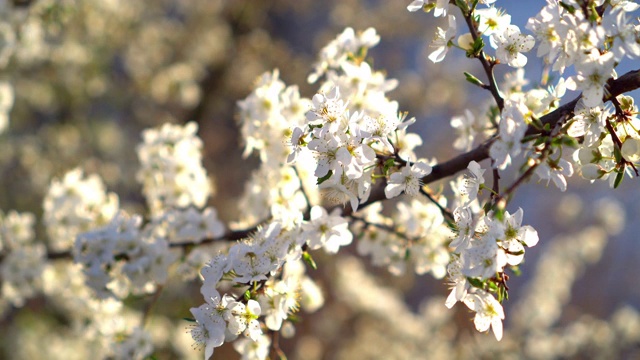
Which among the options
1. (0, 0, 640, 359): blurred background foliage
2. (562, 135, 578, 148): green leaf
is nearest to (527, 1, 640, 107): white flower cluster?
(562, 135, 578, 148): green leaf

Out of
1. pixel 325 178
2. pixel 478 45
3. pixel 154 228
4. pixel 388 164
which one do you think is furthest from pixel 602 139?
pixel 154 228

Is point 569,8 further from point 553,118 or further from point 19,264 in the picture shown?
point 19,264

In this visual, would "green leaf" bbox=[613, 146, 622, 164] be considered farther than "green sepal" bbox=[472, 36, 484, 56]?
No

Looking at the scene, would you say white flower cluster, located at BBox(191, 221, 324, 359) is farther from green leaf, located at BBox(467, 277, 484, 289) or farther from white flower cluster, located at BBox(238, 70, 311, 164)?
white flower cluster, located at BBox(238, 70, 311, 164)

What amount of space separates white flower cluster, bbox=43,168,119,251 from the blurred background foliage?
5.30 ft

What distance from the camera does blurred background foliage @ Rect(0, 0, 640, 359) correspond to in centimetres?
473

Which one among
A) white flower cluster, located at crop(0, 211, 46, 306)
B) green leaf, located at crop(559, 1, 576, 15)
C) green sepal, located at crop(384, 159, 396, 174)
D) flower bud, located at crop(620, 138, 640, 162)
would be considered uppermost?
green leaf, located at crop(559, 1, 576, 15)

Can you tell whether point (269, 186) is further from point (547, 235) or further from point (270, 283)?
point (547, 235)

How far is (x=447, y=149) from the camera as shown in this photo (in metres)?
6.45

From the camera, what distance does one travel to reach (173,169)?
7.66 feet

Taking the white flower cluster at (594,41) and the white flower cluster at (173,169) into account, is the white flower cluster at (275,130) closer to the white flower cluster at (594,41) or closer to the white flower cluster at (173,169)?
the white flower cluster at (173,169)

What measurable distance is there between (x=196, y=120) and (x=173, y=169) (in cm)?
371

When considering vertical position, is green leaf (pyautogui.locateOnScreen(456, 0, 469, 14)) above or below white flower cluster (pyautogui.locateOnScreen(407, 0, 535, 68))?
above

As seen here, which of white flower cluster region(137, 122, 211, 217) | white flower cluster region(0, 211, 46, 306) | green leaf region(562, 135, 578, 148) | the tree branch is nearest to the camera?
green leaf region(562, 135, 578, 148)
